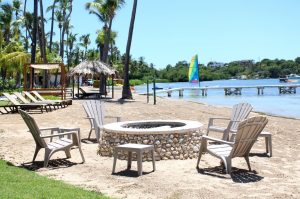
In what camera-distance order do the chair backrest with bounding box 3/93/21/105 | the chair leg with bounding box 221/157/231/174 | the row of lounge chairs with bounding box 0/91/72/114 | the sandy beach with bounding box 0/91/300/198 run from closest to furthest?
the sandy beach with bounding box 0/91/300/198 < the chair leg with bounding box 221/157/231/174 < the chair backrest with bounding box 3/93/21/105 < the row of lounge chairs with bounding box 0/91/72/114

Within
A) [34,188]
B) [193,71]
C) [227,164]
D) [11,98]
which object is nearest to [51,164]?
[34,188]

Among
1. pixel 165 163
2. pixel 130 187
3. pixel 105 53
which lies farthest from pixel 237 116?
pixel 105 53

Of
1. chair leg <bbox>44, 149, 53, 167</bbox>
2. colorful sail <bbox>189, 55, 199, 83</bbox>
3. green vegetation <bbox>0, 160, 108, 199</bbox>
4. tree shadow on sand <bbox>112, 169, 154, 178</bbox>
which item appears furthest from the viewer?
colorful sail <bbox>189, 55, 199, 83</bbox>

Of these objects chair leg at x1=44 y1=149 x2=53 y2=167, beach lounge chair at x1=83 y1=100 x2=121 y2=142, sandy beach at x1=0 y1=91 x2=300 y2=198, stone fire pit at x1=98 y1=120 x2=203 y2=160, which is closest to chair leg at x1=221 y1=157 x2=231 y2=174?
sandy beach at x1=0 y1=91 x2=300 y2=198

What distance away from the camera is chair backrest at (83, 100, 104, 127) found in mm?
10730

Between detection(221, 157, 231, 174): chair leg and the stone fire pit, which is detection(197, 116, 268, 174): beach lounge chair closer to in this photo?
detection(221, 157, 231, 174): chair leg

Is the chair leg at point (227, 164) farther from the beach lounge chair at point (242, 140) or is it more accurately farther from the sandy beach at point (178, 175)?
the sandy beach at point (178, 175)

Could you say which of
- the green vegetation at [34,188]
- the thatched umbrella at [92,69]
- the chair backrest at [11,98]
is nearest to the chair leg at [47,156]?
the green vegetation at [34,188]

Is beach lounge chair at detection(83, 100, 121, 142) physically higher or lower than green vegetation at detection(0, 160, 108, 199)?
higher

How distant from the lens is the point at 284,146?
10.3 m

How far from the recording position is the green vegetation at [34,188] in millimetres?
5254

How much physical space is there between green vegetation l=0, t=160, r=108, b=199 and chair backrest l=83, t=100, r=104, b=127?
3996mm

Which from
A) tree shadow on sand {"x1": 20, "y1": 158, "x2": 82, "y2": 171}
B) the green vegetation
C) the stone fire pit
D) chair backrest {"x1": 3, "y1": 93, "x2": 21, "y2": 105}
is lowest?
tree shadow on sand {"x1": 20, "y1": 158, "x2": 82, "y2": 171}

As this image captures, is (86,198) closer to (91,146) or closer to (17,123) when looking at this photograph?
Result: (91,146)
